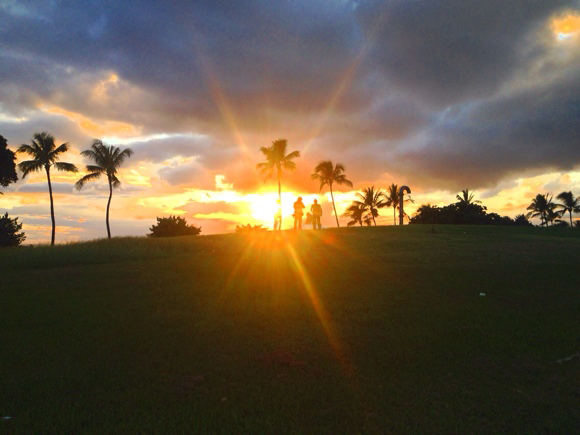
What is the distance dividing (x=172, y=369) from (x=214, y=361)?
2.30ft

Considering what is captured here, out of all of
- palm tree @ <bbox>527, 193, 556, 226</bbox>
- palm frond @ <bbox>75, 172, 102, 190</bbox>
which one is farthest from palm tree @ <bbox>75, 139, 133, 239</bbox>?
palm tree @ <bbox>527, 193, 556, 226</bbox>

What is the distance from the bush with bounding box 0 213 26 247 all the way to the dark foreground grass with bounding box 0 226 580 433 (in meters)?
31.0

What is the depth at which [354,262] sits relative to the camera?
1709 centimetres

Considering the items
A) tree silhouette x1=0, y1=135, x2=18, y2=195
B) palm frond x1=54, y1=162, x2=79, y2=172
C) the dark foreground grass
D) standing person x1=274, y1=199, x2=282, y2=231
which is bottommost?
the dark foreground grass

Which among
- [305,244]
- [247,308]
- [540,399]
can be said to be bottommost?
[540,399]

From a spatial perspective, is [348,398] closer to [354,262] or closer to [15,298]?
[15,298]

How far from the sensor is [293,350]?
761cm

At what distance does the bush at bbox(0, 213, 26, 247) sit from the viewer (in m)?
40.5

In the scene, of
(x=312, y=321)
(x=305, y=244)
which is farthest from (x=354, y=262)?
(x=312, y=321)

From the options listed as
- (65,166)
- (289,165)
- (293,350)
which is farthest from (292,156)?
(293,350)

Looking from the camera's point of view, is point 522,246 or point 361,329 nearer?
point 361,329

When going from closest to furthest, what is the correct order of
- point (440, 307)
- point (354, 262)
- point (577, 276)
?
point (440, 307) < point (577, 276) < point (354, 262)

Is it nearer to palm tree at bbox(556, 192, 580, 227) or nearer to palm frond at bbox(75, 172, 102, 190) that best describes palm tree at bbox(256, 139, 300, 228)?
palm frond at bbox(75, 172, 102, 190)

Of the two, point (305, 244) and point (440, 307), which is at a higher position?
point (305, 244)
